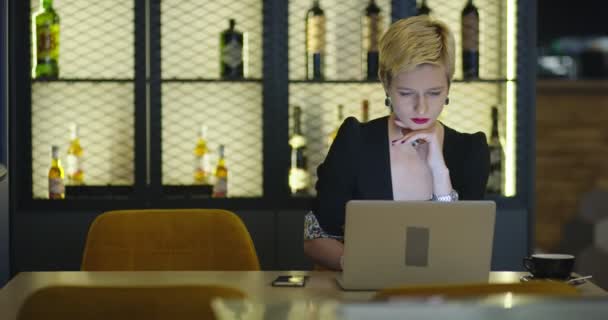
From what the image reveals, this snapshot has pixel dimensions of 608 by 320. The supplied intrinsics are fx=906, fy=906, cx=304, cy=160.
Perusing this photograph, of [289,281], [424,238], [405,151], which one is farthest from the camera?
[405,151]

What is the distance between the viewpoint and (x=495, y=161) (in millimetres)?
3484

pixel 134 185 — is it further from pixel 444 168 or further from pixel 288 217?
pixel 444 168

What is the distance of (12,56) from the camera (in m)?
3.31

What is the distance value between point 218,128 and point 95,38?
586 millimetres

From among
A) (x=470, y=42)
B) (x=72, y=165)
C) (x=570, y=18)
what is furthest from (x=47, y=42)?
(x=570, y=18)

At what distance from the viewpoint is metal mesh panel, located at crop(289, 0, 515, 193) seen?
348 centimetres

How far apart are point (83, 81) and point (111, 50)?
0.54 feet

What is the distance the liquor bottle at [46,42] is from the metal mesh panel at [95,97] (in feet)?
Result: 0.23

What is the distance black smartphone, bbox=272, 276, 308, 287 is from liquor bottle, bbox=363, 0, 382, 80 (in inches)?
64.3

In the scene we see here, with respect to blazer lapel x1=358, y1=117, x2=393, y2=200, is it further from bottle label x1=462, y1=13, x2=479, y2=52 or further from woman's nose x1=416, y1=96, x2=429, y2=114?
bottle label x1=462, y1=13, x2=479, y2=52

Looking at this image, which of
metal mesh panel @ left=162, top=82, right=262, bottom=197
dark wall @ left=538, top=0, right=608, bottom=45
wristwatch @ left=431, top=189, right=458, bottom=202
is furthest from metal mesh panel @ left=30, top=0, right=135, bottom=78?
dark wall @ left=538, top=0, right=608, bottom=45

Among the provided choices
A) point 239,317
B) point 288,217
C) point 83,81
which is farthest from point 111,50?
point 239,317

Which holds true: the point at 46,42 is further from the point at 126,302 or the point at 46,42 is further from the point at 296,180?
the point at 126,302

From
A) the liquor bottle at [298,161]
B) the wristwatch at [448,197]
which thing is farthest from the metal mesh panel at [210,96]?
the wristwatch at [448,197]
